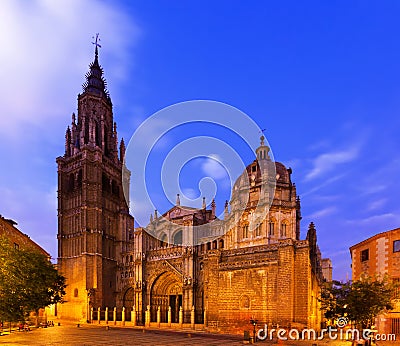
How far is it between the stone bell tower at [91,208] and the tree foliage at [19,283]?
91.0ft

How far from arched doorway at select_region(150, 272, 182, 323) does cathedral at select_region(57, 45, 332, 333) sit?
0.13 meters

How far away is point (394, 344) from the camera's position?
2164 centimetres

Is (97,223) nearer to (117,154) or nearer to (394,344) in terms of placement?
(117,154)

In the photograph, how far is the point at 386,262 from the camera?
26641mm

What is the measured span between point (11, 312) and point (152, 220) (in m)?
35.9

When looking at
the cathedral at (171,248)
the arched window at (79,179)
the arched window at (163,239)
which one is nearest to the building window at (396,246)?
the cathedral at (171,248)

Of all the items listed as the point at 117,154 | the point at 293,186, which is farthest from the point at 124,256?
the point at 293,186

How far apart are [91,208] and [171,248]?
1329cm

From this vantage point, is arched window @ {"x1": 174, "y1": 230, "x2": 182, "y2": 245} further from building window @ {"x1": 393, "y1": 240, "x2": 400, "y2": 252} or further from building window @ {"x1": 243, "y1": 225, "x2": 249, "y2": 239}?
building window @ {"x1": 393, "y1": 240, "x2": 400, "y2": 252}

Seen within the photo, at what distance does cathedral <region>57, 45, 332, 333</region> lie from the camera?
28312 mm

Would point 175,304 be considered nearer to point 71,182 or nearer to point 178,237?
point 178,237

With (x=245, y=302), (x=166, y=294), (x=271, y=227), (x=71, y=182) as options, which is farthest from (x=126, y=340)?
(x=71, y=182)

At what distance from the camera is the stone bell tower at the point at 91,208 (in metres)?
50.4

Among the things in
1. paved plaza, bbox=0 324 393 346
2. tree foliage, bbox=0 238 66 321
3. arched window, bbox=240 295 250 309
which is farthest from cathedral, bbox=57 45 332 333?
tree foliage, bbox=0 238 66 321
